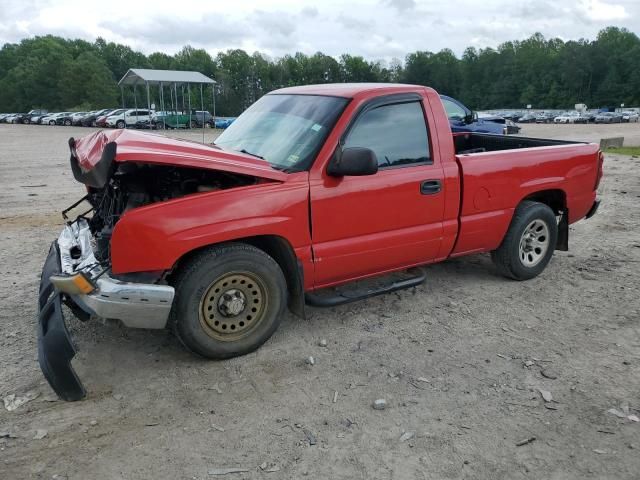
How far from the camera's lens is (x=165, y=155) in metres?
3.50

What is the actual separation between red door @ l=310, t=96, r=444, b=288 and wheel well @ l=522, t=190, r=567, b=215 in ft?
4.80

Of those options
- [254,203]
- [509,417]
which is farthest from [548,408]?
[254,203]

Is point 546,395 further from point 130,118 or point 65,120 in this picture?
point 65,120

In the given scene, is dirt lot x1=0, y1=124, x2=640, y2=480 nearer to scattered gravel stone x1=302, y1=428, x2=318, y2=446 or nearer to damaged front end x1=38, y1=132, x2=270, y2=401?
scattered gravel stone x1=302, y1=428, x2=318, y2=446

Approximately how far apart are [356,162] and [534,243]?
2612 millimetres

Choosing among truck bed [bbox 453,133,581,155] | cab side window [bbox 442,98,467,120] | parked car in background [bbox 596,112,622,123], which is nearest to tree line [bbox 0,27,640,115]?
parked car in background [bbox 596,112,622,123]

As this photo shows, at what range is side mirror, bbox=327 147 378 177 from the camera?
3895 mm

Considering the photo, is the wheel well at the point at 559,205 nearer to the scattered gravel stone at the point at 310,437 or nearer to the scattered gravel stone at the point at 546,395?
the scattered gravel stone at the point at 546,395

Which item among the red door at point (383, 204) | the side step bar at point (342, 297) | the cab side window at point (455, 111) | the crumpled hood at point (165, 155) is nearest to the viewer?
the crumpled hood at point (165, 155)

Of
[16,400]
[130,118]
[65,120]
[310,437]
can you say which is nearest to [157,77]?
[130,118]

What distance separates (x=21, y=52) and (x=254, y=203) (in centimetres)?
12878

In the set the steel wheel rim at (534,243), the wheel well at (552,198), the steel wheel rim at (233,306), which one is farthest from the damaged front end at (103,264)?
the wheel well at (552,198)

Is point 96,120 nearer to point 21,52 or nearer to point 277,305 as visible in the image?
point 277,305

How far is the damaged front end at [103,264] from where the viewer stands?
340cm
